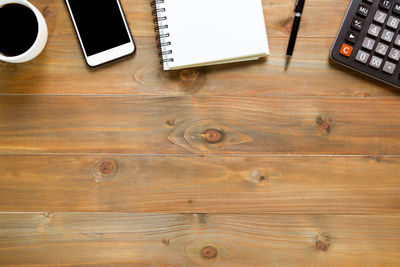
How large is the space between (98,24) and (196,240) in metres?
0.44

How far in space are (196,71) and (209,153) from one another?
0.16 m

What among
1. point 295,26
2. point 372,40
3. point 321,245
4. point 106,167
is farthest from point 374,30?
point 106,167

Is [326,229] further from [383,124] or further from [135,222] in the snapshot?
[135,222]

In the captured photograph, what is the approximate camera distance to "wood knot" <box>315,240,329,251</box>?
0.62 meters

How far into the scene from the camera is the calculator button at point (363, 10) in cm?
58

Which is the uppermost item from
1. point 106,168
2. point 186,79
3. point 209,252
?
point 186,79

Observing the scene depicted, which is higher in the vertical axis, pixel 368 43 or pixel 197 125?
pixel 368 43

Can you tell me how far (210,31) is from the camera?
23.2 inches

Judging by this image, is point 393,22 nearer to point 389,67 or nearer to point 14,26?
point 389,67

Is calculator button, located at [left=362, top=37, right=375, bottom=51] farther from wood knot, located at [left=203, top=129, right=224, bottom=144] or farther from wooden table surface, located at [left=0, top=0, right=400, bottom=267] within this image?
wood knot, located at [left=203, top=129, right=224, bottom=144]

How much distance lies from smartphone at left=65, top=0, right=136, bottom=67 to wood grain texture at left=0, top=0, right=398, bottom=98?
18 mm

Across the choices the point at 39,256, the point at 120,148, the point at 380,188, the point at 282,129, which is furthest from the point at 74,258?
the point at 380,188

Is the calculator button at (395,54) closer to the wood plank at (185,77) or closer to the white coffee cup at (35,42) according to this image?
the wood plank at (185,77)

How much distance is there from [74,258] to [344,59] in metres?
0.62
